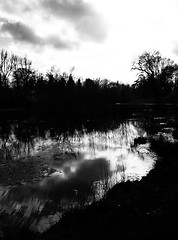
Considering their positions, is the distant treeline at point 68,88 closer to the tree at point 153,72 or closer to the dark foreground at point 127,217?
the tree at point 153,72

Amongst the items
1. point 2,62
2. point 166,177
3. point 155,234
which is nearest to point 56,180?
point 166,177

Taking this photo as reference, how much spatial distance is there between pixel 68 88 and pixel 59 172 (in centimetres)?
3312

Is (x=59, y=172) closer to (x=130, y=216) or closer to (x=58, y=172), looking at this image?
(x=58, y=172)

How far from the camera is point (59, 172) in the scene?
12.1m

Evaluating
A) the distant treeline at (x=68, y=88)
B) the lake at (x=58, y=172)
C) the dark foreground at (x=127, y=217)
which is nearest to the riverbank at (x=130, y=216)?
the dark foreground at (x=127, y=217)

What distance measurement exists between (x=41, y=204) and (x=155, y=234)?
173 inches

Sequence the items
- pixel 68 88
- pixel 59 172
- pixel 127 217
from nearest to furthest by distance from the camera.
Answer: pixel 127 217 < pixel 59 172 < pixel 68 88

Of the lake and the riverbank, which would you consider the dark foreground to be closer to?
the riverbank

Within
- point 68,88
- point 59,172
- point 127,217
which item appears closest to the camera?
point 127,217

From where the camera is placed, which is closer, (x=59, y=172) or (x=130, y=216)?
(x=130, y=216)

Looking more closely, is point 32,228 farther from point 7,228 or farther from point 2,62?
point 2,62

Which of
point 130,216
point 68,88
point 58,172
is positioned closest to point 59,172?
point 58,172

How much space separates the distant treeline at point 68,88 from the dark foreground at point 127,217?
3424 centimetres

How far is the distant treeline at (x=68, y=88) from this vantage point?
42.6 m
